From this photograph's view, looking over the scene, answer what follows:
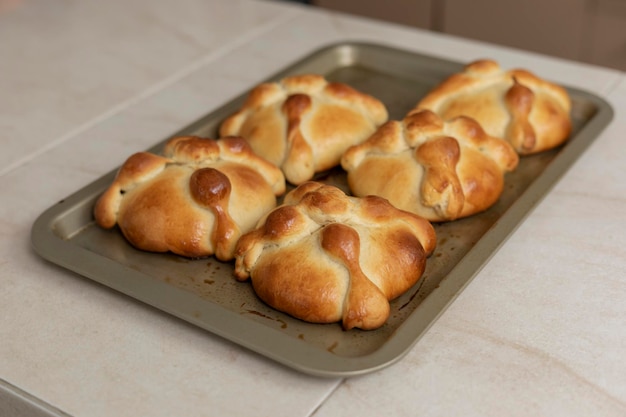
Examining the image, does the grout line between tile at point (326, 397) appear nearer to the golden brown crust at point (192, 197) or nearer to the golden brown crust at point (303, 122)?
the golden brown crust at point (192, 197)

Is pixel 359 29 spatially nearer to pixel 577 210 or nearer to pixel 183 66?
pixel 183 66

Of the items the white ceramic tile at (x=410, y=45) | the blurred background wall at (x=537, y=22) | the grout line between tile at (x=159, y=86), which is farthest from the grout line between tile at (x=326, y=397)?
the blurred background wall at (x=537, y=22)

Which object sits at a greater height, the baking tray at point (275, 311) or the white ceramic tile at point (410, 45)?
the baking tray at point (275, 311)

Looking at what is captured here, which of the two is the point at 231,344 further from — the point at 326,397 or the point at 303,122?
the point at 303,122

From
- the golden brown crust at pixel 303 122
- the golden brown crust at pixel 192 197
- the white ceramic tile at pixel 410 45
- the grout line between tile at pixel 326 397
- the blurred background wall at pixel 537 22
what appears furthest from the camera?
the blurred background wall at pixel 537 22

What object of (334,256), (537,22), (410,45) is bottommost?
(537,22)

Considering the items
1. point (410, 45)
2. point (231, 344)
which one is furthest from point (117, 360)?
point (410, 45)
